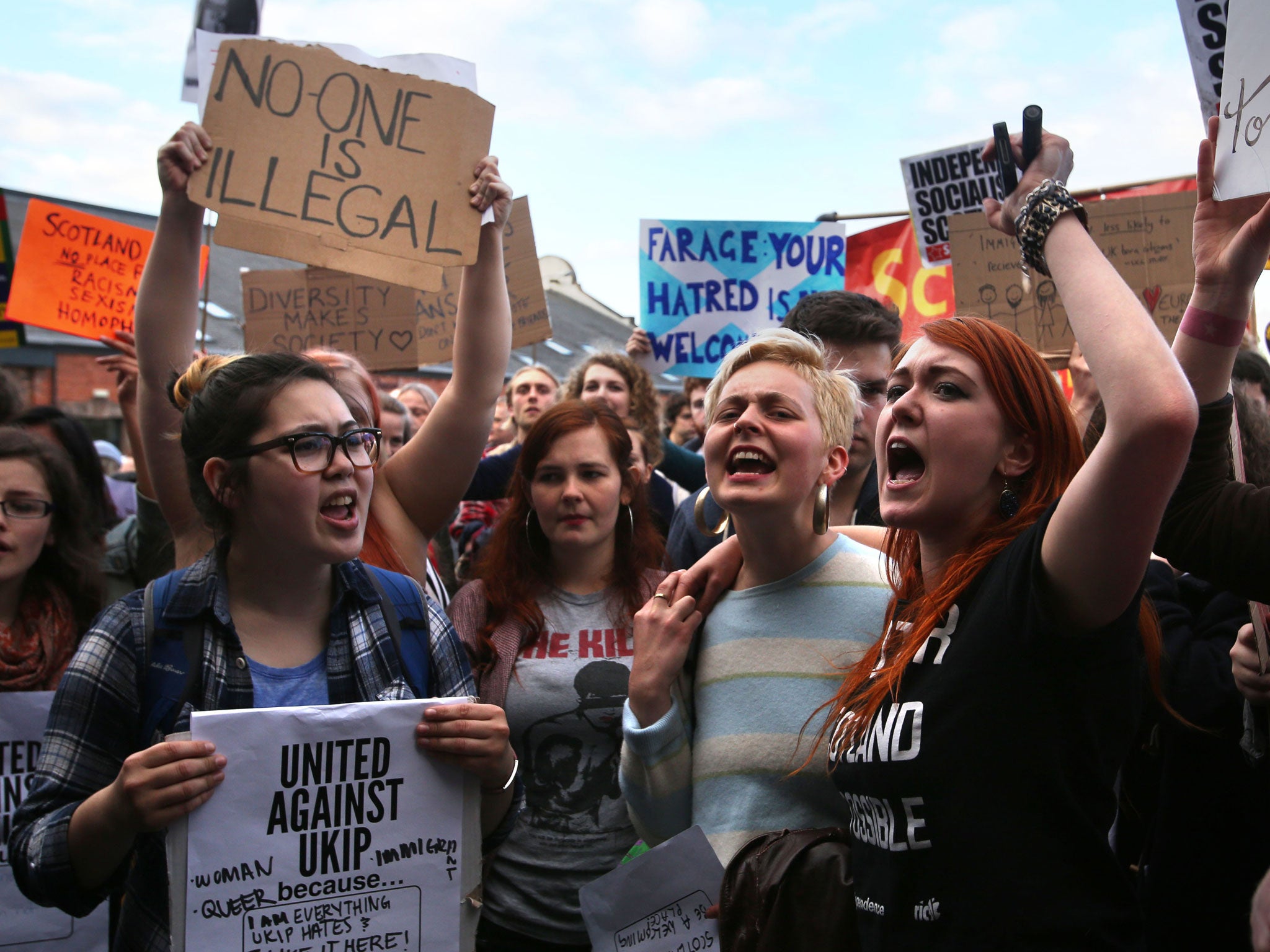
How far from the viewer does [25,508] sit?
2830mm

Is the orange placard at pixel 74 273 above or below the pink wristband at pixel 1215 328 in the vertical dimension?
above

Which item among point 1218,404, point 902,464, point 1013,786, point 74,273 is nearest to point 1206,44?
point 1218,404

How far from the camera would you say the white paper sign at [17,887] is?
2424 millimetres

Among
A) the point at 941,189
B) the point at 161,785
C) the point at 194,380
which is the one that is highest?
the point at 941,189

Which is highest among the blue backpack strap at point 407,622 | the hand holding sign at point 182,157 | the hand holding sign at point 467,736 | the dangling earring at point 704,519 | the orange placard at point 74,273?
the orange placard at point 74,273

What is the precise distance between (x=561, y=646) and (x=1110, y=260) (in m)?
2.70

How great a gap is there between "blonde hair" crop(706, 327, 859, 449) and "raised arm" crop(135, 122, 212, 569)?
1.37 meters

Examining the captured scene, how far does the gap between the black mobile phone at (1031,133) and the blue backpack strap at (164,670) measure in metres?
1.76

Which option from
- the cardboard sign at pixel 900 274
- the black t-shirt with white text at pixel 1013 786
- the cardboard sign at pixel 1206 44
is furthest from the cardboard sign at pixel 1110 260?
the black t-shirt with white text at pixel 1013 786

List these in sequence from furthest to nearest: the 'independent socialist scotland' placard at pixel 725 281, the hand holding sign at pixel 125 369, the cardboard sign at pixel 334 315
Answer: the 'independent socialist scotland' placard at pixel 725 281 < the cardboard sign at pixel 334 315 < the hand holding sign at pixel 125 369

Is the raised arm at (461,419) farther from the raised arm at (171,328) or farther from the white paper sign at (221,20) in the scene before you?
the white paper sign at (221,20)

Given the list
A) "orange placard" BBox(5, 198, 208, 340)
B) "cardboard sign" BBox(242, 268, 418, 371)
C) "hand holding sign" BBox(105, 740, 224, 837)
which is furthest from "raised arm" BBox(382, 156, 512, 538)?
"orange placard" BBox(5, 198, 208, 340)

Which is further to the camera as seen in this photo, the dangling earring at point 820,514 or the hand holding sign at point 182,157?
the hand holding sign at point 182,157

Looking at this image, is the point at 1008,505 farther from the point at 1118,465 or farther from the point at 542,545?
the point at 542,545
